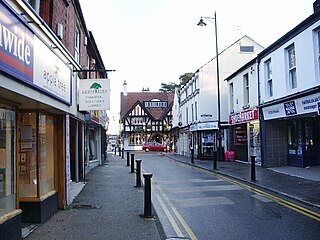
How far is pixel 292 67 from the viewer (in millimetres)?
15836

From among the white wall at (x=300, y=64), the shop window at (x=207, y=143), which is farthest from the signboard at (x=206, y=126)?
the white wall at (x=300, y=64)

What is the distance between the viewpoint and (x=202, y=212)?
848 centimetres

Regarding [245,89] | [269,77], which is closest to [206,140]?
[245,89]

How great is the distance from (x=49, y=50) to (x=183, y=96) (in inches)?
1251

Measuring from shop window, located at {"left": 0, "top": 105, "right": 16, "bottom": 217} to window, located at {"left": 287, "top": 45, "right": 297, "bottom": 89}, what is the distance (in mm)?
13328

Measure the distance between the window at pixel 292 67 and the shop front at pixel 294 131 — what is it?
0.93 m

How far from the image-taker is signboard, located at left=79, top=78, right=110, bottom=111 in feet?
34.2

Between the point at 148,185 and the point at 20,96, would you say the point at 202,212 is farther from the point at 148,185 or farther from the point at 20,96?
the point at 20,96

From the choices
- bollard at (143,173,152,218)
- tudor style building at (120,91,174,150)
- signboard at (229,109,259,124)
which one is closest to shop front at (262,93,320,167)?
signboard at (229,109,259,124)

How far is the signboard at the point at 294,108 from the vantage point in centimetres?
1368

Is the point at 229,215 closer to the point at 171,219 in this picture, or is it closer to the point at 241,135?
the point at 171,219

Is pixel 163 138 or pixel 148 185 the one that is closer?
pixel 148 185

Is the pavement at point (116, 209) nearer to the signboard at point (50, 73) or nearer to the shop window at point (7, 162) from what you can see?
the shop window at point (7, 162)

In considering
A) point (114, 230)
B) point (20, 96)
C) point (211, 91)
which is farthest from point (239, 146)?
point (20, 96)
